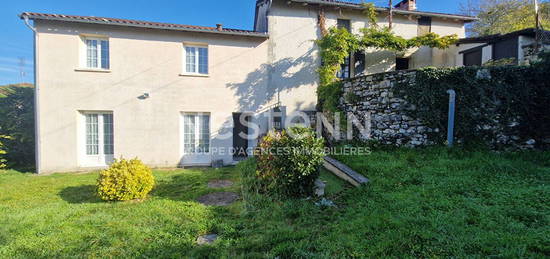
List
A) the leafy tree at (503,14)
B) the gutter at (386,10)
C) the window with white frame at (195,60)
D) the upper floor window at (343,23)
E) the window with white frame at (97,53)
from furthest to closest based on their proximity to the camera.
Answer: the leafy tree at (503,14), the upper floor window at (343,23), the gutter at (386,10), the window with white frame at (195,60), the window with white frame at (97,53)

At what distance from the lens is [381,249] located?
2.92m

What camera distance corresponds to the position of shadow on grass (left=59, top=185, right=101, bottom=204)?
5474 mm

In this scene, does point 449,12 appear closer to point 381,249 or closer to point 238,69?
point 238,69

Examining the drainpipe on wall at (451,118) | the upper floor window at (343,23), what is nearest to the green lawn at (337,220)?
the drainpipe on wall at (451,118)

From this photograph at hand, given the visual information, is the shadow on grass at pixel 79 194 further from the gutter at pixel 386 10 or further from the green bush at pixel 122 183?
the gutter at pixel 386 10

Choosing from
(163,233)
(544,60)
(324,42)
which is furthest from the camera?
(324,42)

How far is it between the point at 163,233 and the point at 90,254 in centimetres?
92

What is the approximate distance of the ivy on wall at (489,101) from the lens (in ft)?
22.0

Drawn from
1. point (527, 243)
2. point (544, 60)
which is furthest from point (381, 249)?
point (544, 60)

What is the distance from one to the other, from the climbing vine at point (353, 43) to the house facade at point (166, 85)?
2.06 ft

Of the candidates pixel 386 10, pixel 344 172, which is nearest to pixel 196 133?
pixel 344 172

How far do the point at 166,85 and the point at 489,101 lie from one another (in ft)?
37.6

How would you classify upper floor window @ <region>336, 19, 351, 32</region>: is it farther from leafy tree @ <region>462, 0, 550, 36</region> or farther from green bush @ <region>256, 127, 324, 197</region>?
leafy tree @ <region>462, 0, 550, 36</region>

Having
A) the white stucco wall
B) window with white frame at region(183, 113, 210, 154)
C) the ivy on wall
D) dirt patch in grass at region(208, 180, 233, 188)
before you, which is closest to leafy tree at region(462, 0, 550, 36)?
the ivy on wall
